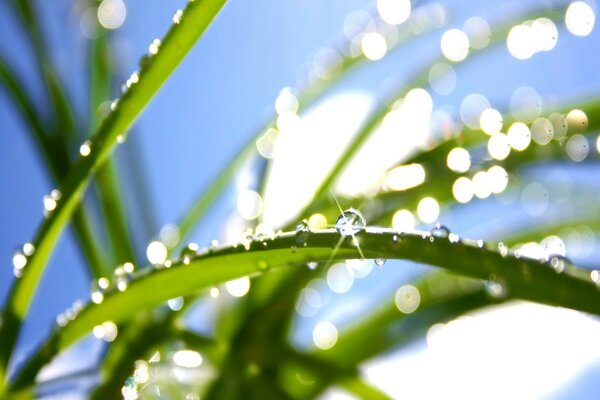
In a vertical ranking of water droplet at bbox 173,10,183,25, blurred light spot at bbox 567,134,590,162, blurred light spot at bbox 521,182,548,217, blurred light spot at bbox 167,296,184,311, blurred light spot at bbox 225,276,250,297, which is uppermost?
blurred light spot at bbox 521,182,548,217

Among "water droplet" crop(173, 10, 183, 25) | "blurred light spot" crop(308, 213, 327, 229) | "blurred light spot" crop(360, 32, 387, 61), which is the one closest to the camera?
"water droplet" crop(173, 10, 183, 25)

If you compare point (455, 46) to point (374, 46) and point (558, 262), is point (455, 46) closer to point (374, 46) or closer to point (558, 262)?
point (374, 46)

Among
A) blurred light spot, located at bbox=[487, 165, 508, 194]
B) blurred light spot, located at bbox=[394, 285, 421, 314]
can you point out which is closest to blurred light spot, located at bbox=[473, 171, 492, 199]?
blurred light spot, located at bbox=[487, 165, 508, 194]

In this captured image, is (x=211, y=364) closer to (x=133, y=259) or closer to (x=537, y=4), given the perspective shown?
(x=133, y=259)

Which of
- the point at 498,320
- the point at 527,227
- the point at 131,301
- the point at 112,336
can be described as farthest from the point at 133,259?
the point at 498,320

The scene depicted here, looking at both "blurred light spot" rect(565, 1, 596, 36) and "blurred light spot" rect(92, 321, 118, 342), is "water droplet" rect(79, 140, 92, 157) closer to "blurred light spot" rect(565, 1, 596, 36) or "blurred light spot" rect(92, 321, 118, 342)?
"blurred light spot" rect(92, 321, 118, 342)

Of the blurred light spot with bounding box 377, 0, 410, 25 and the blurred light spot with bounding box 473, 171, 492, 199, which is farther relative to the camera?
the blurred light spot with bounding box 377, 0, 410, 25
